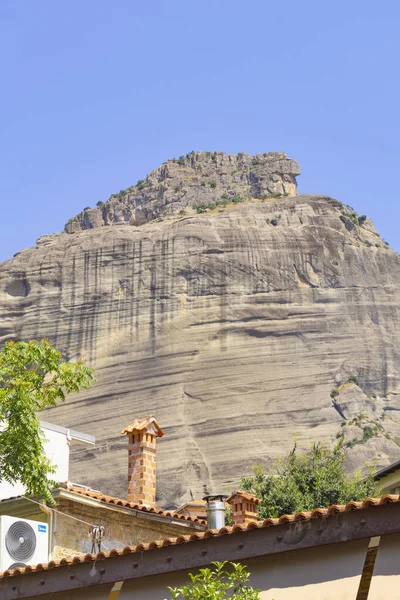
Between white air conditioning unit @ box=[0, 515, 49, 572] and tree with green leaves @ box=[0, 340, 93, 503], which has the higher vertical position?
tree with green leaves @ box=[0, 340, 93, 503]

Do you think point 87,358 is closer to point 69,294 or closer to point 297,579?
point 69,294

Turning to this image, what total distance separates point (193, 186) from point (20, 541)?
435 ft

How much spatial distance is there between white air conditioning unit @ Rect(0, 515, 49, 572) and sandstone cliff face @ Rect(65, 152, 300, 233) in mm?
124697

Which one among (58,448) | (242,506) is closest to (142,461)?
(242,506)

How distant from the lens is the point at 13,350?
53.7 feet

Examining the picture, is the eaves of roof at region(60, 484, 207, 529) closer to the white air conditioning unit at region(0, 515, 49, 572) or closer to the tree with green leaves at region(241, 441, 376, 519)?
the white air conditioning unit at region(0, 515, 49, 572)

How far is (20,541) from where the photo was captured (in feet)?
53.8

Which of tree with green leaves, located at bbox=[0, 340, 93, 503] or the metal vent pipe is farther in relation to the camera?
tree with green leaves, located at bbox=[0, 340, 93, 503]

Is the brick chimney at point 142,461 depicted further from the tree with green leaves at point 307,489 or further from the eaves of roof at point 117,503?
the tree with green leaves at point 307,489

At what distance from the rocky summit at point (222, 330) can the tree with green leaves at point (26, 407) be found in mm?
85683

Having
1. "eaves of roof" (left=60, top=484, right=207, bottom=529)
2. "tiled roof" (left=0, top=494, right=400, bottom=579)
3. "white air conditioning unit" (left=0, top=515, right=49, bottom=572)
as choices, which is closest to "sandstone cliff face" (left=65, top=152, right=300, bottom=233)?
"eaves of roof" (left=60, top=484, right=207, bottom=529)

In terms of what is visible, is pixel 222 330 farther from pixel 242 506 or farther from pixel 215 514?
pixel 215 514

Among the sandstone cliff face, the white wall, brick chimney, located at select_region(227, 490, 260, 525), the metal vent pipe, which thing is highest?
the sandstone cliff face

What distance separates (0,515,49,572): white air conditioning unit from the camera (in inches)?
635
